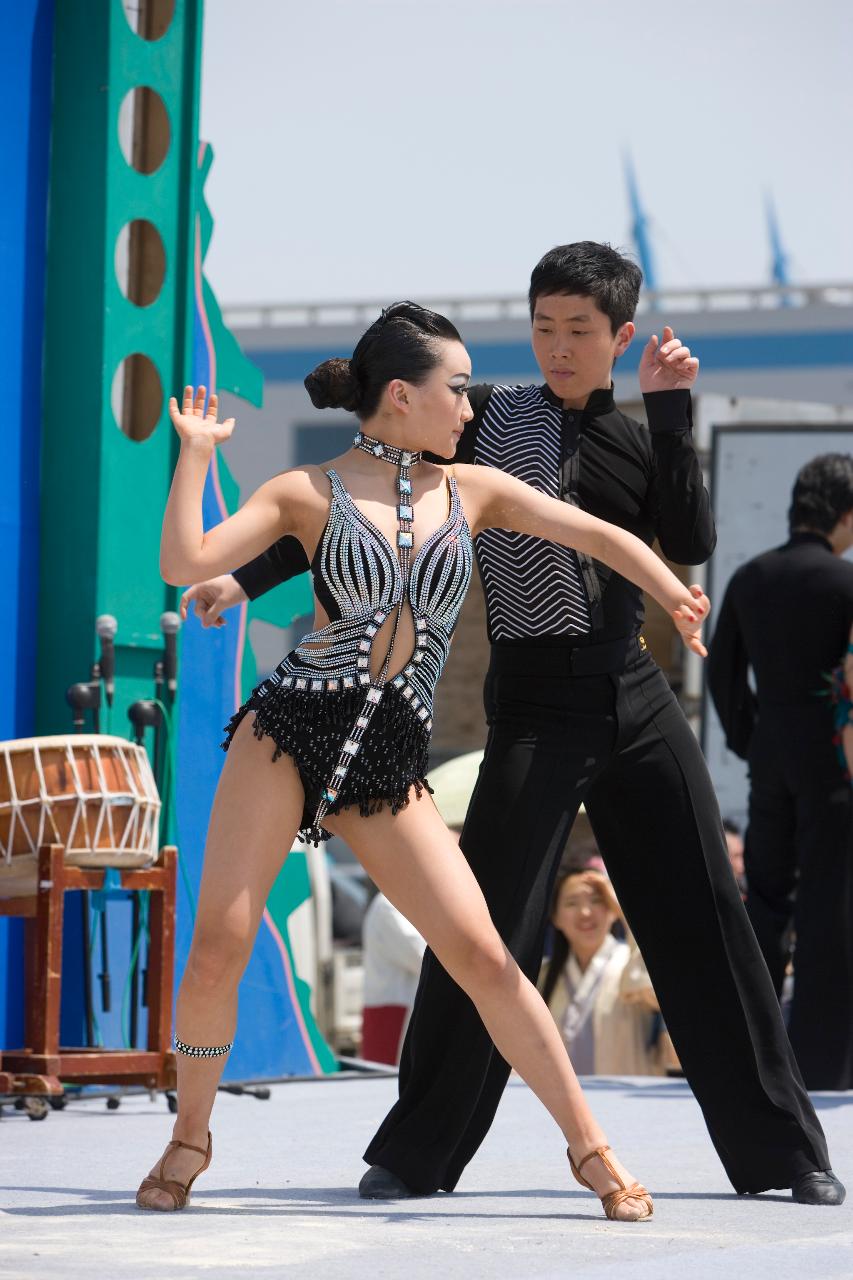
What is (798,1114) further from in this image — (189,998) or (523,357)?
(523,357)

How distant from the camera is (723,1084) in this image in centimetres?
434

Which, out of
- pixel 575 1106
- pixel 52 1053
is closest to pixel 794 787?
pixel 52 1053

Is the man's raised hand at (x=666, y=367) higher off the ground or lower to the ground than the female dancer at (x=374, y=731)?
higher

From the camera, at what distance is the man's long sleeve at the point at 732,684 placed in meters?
7.51

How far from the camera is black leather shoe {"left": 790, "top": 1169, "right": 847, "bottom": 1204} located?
4.21m

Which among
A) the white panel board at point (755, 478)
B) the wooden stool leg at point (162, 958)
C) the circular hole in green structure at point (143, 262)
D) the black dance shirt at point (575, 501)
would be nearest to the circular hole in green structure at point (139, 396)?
the circular hole in green structure at point (143, 262)

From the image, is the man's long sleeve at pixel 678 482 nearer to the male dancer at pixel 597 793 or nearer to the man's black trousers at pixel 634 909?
the male dancer at pixel 597 793

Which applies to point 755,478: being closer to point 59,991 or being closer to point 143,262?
point 143,262

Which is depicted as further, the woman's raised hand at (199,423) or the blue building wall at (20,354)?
the blue building wall at (20,354)

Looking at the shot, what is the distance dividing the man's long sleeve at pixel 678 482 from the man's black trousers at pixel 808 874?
2.81 meters

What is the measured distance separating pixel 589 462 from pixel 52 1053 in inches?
104

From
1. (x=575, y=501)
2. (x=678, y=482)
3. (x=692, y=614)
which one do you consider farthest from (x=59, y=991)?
(x=692, y=614)

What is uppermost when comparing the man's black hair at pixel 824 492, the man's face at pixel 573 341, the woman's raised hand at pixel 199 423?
the man's face at pixel 573 341

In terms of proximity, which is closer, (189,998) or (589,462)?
(189,998)
